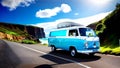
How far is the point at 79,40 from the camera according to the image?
15.8m

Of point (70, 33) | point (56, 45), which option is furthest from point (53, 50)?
point (70, 33)

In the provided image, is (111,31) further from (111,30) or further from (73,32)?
(73,32)

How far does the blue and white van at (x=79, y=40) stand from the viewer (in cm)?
1556

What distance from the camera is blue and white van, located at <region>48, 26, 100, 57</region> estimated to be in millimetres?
15562

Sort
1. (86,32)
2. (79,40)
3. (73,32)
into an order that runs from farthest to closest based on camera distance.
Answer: (73,32) < (86,32) < (79,40)

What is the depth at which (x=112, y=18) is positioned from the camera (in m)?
22.3

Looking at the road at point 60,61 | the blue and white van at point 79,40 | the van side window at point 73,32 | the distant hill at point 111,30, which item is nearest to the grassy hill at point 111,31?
the distant hill at point 111,30

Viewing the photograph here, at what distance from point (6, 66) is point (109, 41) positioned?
1356cm

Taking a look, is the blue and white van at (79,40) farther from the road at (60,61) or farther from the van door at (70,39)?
the road at (60,61)

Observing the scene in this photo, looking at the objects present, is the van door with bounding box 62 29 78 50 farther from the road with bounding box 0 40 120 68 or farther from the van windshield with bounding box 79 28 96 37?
the road with bounding box 0 40 120 68

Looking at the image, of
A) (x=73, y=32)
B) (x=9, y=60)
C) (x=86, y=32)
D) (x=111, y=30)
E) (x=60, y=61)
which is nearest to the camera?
(x=60, y=61)

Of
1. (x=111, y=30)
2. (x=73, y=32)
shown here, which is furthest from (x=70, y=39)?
(x=111, y=30)

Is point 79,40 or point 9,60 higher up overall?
point 79,40

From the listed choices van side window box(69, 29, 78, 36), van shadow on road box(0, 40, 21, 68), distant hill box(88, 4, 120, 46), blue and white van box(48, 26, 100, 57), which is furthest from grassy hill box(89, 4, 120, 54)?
van shadow on road box(0, 40, 21, 68)
